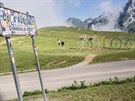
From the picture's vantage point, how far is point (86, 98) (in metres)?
13.1

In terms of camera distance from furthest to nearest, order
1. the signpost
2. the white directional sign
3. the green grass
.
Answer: the green grass
the white directional sign
the signpost

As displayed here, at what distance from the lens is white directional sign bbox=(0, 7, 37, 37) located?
966cm

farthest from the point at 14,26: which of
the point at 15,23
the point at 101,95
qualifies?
the point at 101,95

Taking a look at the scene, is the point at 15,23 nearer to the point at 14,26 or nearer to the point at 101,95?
the point at 14,26

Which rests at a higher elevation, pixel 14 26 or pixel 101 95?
pixel 14 26

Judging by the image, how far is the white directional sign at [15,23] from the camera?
31.7ft

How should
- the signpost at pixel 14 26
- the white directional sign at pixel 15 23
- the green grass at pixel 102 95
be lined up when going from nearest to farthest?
1. the signpost at pixel 14 26
2. the white directional sign at pixel 15 23
3. the green grass at pixel 102 95

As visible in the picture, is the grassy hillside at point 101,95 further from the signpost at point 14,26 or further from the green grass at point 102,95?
the signpost at point 14,26

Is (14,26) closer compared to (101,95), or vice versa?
(14,26)

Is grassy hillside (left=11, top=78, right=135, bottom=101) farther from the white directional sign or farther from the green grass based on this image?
the white directional sign

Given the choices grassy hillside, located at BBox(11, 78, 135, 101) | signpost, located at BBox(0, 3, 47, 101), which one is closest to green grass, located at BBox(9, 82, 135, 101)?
grassy hillside, located at BBox(11, 78, 135, 101)

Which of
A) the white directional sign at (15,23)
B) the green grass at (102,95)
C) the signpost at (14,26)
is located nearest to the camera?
the signpost at (14,26)

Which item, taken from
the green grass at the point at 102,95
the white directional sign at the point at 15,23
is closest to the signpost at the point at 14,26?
the white directional sign at the point at 15,23

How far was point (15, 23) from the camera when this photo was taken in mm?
10695
